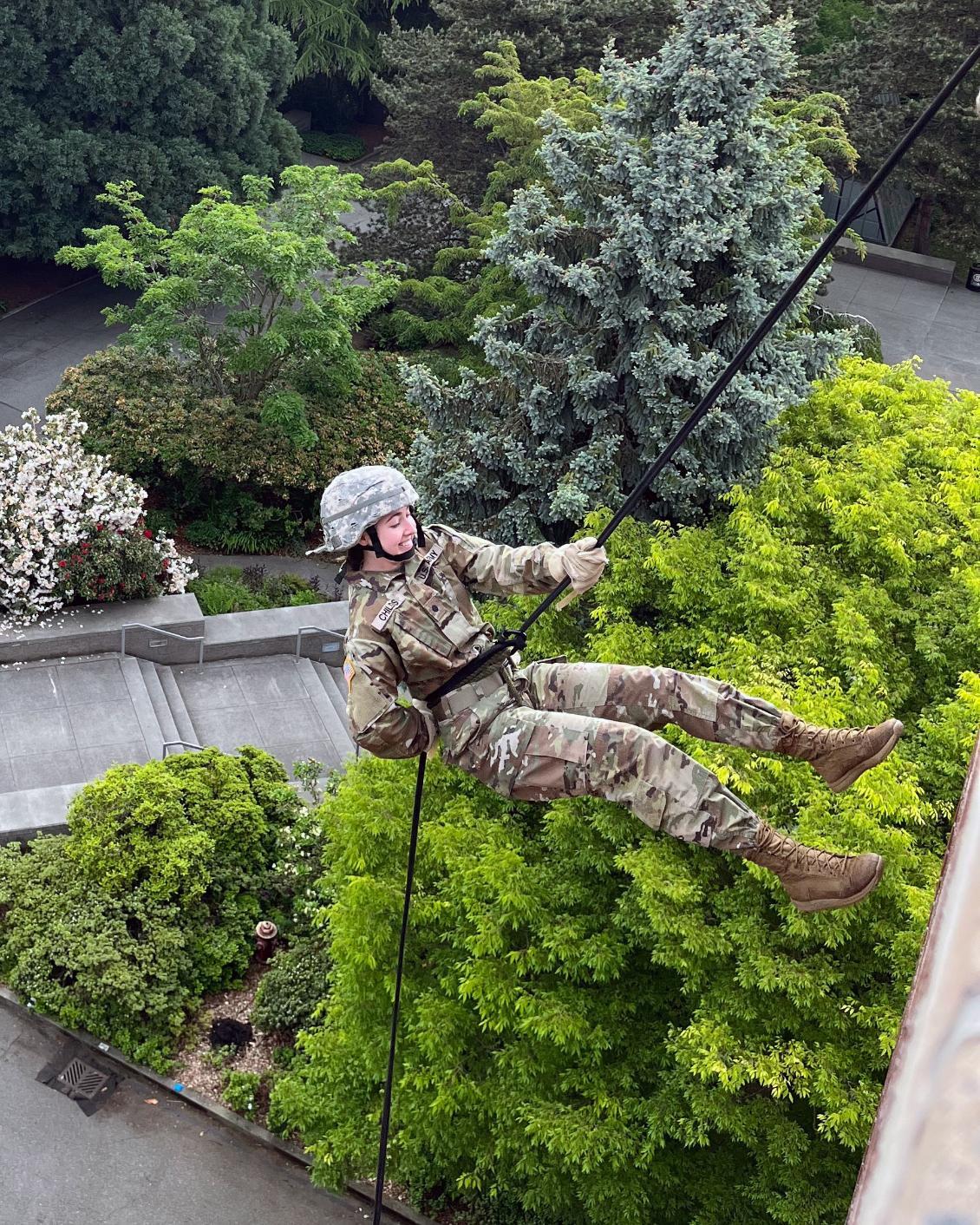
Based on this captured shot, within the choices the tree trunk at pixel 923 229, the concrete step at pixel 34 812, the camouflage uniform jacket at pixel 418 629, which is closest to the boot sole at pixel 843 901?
the camouflage uniform jacket at pixel 418 629

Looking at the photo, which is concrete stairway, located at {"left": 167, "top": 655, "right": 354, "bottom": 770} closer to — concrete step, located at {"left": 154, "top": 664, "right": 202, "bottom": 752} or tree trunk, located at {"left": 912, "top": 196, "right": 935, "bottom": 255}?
concrete step, located at {"left": 154, "top": 664, "right": 202, "bottom": 752}

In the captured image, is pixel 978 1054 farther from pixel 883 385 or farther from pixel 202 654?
pixel 202 654

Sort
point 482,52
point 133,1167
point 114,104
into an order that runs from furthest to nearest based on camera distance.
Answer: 1. point 482,52
2. point 114,104
3. point 133,1167

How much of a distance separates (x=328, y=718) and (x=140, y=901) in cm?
422

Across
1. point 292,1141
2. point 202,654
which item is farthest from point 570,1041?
point 202,654

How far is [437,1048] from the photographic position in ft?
30.7

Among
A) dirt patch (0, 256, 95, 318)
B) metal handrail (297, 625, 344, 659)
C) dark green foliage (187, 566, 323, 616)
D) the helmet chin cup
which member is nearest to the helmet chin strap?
the helmet chin cup

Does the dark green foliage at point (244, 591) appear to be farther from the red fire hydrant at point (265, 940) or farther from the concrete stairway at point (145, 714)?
the red fire hydrant at point (265, 940)

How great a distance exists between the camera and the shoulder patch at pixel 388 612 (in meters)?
6.71

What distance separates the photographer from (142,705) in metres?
15.7

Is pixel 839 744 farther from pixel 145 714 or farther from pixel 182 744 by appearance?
pixel 145 714

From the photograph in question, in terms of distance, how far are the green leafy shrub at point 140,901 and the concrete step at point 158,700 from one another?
184 cm

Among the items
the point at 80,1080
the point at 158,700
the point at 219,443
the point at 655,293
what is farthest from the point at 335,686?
the point at 655,293

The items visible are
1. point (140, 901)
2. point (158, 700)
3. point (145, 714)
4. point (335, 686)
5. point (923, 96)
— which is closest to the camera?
point (140, 901)
